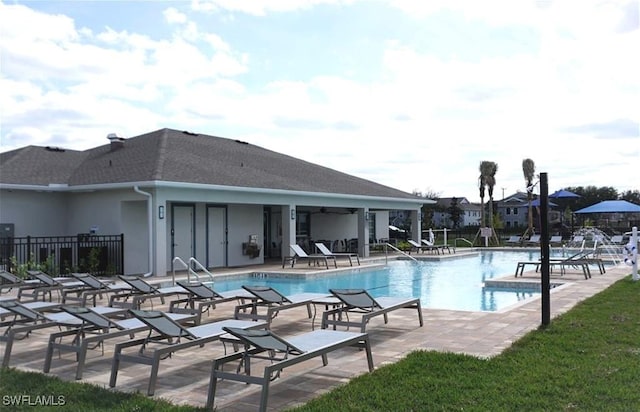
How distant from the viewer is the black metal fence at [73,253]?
16.6 meters

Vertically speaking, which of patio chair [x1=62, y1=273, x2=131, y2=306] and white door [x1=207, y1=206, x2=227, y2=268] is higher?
white door [x1=207, y1=206, x2=227, y2=268]

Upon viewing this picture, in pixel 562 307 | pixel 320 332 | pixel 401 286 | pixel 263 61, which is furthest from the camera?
pixel 401 286

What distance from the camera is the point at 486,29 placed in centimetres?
1182

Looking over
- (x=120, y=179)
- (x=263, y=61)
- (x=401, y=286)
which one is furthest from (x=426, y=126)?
→ (x=120, y=179)

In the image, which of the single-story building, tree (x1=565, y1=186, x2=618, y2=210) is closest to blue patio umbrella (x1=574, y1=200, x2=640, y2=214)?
the single-story building

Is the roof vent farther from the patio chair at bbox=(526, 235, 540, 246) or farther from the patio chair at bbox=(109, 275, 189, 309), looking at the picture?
the patio chair at bbox=(526, 235, 540, 246)

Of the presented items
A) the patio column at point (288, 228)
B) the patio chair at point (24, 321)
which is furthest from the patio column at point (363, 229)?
the patio chair at point (24, 321)

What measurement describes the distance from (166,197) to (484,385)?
42.4 feet

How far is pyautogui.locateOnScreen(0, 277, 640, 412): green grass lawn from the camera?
470cm

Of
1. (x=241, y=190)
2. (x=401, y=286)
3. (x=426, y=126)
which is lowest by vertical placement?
(x=401, y=286)

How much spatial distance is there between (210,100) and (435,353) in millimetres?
12961

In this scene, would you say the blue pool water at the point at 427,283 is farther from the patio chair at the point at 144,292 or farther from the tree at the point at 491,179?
the tree at the point at 491,179

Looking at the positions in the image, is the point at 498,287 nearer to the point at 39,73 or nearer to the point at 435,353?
the point at 435,353

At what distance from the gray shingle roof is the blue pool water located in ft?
12.1
